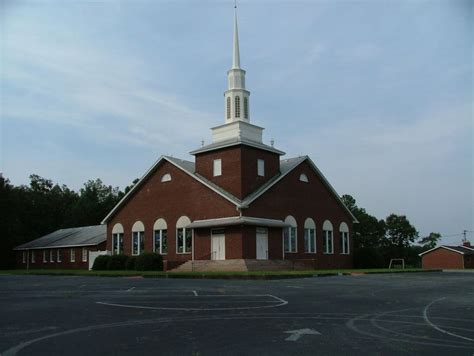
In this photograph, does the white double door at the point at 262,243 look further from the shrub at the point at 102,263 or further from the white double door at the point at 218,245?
the shrub at the point at 102,263

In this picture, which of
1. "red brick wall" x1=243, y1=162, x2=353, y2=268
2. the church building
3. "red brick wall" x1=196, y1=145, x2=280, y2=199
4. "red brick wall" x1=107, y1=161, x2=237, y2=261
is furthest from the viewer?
"red brick wall" x1=243, y1=162, x2=353, y2=268

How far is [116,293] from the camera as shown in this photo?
59.0ft

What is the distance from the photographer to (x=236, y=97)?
4234cm

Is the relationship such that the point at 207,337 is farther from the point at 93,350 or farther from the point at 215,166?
the point at 215,166

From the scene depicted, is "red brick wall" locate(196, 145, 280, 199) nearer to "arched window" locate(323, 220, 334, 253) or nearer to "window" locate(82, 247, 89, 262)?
"arched window" locate(323, 220, 334, 253)

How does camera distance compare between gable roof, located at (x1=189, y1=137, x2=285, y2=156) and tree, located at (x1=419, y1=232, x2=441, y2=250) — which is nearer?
gable roof, located at (x1=189, y1=137, x2=285, y2=156)

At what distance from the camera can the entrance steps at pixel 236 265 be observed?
3519 cm

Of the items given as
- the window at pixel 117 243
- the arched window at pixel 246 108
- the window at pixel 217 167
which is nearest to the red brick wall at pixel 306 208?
the window at pixel 217 167

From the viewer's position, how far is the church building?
38500mm

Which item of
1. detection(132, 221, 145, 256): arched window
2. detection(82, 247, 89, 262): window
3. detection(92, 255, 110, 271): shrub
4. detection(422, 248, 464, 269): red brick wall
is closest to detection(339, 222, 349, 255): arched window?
detection(132, 221, 145, 256): arched window

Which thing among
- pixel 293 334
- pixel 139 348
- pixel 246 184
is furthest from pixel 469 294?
pixel 246 184

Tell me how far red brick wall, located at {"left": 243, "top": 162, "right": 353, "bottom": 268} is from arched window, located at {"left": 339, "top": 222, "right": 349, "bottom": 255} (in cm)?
39

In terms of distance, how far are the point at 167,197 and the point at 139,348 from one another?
35722 millimetres

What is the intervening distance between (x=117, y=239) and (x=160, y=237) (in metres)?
6.23
